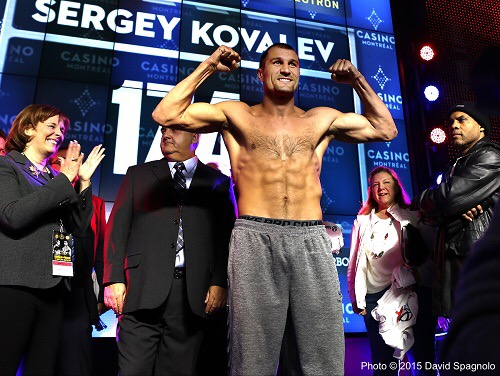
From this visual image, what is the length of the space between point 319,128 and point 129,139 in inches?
97.3

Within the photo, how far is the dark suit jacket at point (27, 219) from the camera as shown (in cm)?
184

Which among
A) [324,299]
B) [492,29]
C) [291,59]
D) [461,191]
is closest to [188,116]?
[291,59]

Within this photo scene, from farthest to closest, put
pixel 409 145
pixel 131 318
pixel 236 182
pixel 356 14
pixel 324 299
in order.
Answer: pixel 356 14 < pixel 409 145 < pixel 131 318 < pixel 236 182 < pixel 324 299

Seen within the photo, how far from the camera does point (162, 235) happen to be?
7.64 ft

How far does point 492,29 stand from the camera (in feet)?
16.6

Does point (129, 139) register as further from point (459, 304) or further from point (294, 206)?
point (459, 304)

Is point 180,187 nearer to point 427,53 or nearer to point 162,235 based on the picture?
point 162,235

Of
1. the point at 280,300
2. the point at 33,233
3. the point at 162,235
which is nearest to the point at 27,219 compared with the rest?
the point at 33,233

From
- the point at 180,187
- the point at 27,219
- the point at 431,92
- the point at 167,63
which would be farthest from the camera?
the point at 431,92

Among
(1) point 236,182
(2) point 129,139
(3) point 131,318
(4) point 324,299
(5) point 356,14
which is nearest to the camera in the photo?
(4) point 324,299

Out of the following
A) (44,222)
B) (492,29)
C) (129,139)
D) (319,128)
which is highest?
(492,29)

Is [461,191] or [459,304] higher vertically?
[461,191]

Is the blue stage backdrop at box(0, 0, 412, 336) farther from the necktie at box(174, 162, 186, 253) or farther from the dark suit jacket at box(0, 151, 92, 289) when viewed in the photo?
the dark suit jacket at box(0, 151, 92, 289)

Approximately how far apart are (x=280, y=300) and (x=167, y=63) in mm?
3273
